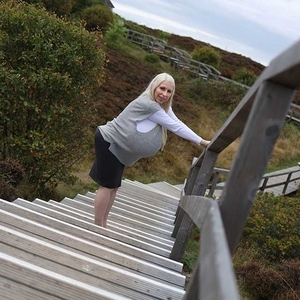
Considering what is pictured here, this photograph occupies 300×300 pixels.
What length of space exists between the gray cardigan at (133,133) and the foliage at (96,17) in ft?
73.4

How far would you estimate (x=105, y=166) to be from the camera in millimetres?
3934

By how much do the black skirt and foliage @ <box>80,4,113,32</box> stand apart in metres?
22.3

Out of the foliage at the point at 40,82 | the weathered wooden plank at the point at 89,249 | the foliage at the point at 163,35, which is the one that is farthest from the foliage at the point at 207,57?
the weathered wooden plank at the point at 89,249

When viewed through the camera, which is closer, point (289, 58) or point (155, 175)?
point (289, 58)

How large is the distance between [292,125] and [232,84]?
336 centimetres

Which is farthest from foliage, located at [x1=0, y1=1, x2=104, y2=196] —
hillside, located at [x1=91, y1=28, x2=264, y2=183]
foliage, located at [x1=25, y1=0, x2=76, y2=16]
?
foliage, located at [x1=25, y1=0, x2=76, y2=16]

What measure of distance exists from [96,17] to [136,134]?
23.0m

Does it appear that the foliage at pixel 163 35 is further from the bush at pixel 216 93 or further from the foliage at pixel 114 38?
the bush at pixel 216 93

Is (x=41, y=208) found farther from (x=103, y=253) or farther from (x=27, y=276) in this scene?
(x=27, y=276)

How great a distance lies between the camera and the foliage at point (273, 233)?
727 centimetres

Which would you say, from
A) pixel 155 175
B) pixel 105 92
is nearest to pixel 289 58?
pixel 155 175

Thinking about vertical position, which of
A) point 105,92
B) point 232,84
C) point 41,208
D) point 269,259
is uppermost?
point 232,84

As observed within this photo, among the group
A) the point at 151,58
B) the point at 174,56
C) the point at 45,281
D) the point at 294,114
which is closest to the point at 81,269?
the point at 45,281

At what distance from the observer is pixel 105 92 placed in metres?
14.8
